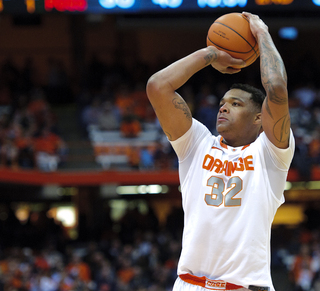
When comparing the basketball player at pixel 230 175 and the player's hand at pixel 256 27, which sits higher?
the player's hand at pixel 256 27

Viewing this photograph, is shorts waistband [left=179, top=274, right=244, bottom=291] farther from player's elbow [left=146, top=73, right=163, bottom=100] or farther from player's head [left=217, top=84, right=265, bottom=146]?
player's elbow [left=146, top=73, right=163, bottom=100]

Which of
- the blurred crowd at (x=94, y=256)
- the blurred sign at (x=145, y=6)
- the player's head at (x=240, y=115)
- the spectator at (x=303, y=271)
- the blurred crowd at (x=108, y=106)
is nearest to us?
the player's head at (x=240, y=115)

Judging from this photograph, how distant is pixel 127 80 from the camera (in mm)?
17203

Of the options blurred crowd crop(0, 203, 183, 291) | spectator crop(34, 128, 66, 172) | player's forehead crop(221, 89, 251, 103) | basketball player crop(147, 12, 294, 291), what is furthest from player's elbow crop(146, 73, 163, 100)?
spectator crop(34, 128, 66, 172)

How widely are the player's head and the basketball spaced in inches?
8.2

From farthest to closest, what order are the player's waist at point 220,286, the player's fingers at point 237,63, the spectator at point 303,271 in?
the spectator at point 303,271
the player's fingers at point 237,63
the player's waist at point 220,286

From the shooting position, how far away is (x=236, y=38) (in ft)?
10.2

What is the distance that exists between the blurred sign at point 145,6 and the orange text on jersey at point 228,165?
901cm

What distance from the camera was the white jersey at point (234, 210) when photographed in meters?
2.71

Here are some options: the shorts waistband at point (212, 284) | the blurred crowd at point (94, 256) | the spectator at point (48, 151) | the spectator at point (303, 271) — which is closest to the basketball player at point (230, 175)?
the shorts waistband at point (212, 284)

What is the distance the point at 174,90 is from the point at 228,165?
51 cm

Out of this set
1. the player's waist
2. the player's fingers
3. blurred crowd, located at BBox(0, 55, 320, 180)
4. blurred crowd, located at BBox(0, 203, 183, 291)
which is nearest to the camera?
the player's waist

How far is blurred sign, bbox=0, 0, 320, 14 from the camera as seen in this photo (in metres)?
11.5

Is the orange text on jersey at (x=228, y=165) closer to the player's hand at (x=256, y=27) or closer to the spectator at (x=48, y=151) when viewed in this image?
the player's hand at (x=256, y=27)
